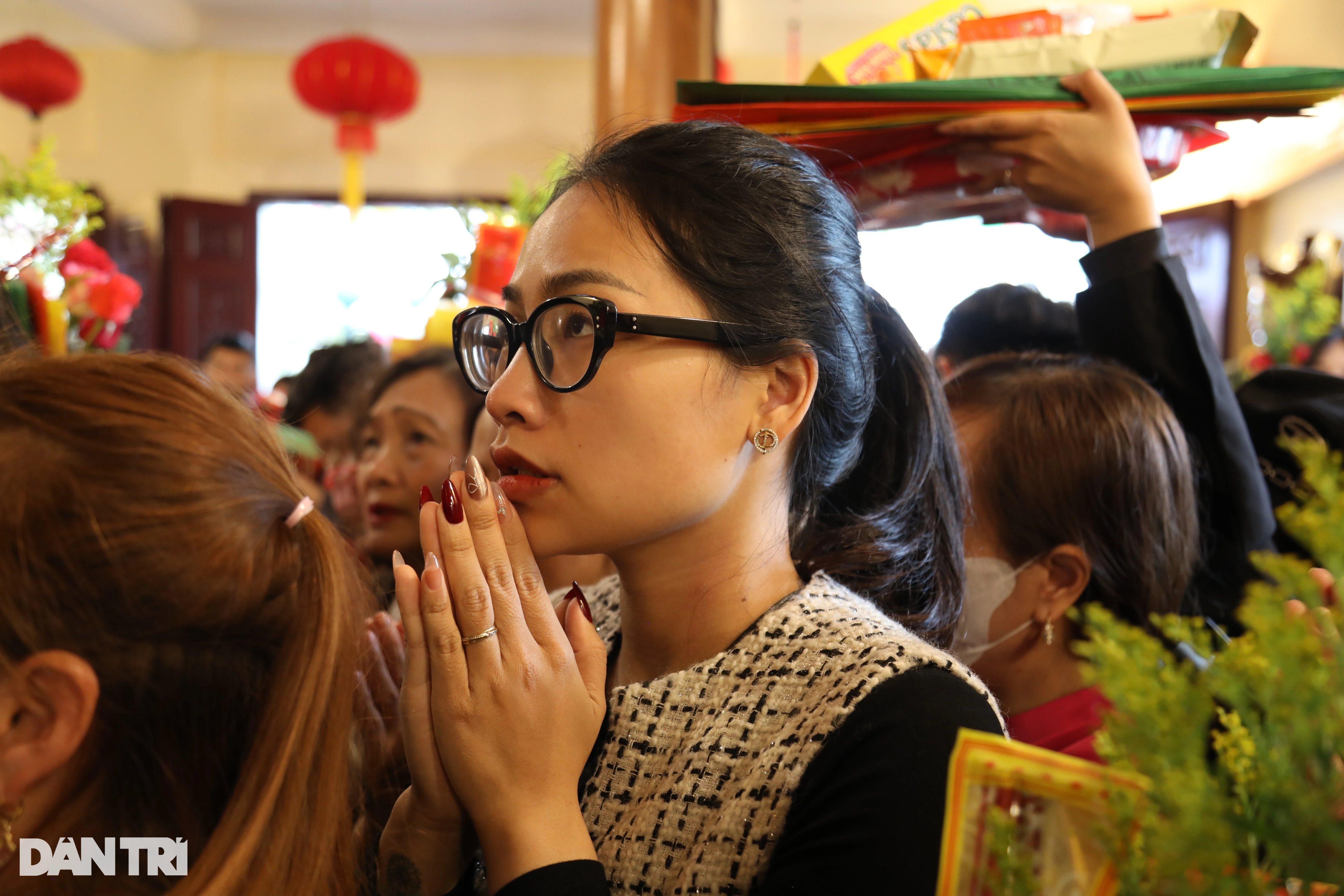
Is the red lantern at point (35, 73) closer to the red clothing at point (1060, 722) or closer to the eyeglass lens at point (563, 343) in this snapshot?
the eyeglass lens at point (563, 343)

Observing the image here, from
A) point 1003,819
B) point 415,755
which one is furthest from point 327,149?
point 1003,819

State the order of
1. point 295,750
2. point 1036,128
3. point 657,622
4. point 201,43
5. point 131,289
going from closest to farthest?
point 295,750, point 657,622, point 1036,128, point 131,289, point 201,43

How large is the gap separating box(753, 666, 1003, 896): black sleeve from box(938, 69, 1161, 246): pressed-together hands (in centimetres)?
75

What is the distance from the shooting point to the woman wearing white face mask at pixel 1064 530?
53.4 inches

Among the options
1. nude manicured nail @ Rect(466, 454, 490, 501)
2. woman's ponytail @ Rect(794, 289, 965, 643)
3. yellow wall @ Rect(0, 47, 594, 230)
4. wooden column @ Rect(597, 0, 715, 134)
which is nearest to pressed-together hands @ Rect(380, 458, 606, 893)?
nude manicured nail @ Rect(466, 454, 490, 501)

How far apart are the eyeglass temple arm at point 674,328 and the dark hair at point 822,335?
0.9 inches

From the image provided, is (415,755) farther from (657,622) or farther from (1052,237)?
(1052,237)

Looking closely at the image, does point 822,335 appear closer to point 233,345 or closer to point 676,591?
point 676,591

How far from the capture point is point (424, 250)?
7730 mm

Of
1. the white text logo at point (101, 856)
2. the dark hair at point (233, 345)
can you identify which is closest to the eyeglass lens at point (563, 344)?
the white text logo at point (101, 856)

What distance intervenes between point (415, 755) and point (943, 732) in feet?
1.54

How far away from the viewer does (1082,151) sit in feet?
4.42

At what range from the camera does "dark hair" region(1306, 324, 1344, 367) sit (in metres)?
4.03

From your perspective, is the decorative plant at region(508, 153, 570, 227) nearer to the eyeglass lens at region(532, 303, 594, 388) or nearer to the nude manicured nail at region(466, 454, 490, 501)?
the eyeglass lens at region(532, 303, 594, 388)
